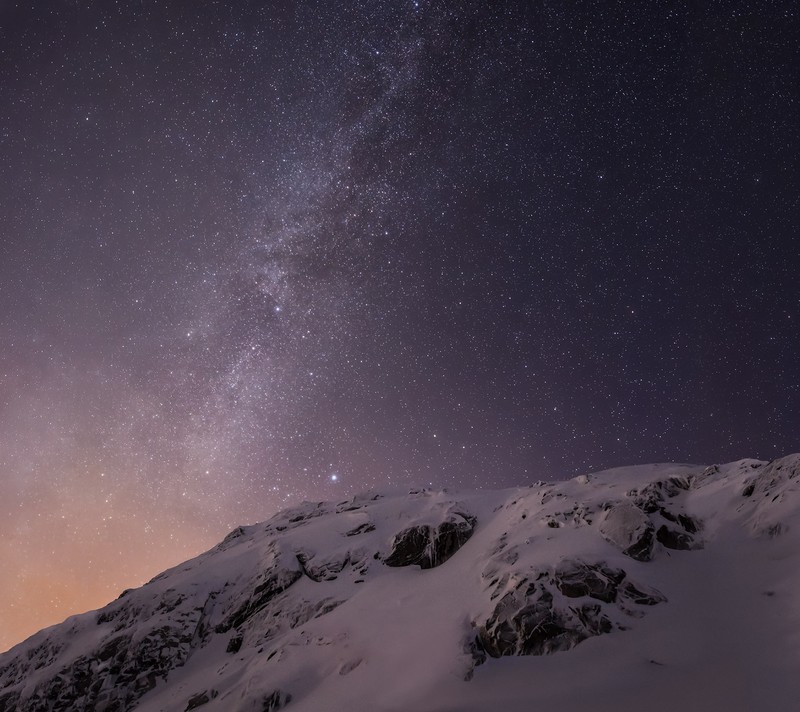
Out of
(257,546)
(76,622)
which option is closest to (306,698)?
(257,546)

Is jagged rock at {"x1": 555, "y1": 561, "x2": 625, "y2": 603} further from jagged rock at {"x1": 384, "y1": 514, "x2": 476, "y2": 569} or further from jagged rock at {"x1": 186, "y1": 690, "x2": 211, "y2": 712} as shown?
jagged rock at {"x1": 186, "y1": 690, "x2": 211, "y2": 712}

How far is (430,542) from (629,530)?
11.0m

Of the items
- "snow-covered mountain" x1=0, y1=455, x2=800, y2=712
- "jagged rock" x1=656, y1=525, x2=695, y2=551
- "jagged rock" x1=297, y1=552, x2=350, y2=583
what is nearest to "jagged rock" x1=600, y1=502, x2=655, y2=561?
"snow-covered mountain" x1=0, y1=455, x2=800, y2=712

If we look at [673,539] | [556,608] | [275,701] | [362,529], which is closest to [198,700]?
[275,701]

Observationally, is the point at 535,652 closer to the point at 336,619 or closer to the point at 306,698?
the point at 306,698

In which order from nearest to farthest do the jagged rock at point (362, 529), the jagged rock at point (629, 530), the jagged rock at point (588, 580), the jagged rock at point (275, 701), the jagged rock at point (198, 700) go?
the jagged rock at point (588, 580) < the jagged rock at point (275, 701) < the jagged rock at point (629, 530) < the jagged rock at point (198, 700) < the jagged rock at point (362, 529)

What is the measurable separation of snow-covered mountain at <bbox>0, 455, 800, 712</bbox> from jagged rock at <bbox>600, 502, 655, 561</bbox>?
7 cm

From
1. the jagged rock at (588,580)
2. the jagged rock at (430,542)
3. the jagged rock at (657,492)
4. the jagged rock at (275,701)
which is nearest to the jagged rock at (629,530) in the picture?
the jagged rock at (657,492)

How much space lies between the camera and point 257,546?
35688 mm

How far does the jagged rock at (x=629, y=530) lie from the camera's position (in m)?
19.4

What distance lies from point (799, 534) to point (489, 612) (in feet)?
36.9

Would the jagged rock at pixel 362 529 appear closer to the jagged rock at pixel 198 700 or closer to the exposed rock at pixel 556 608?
the jagged rock at pixel 198 700

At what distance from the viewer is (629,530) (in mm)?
20234

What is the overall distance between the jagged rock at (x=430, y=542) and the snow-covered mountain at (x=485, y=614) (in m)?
0.13
